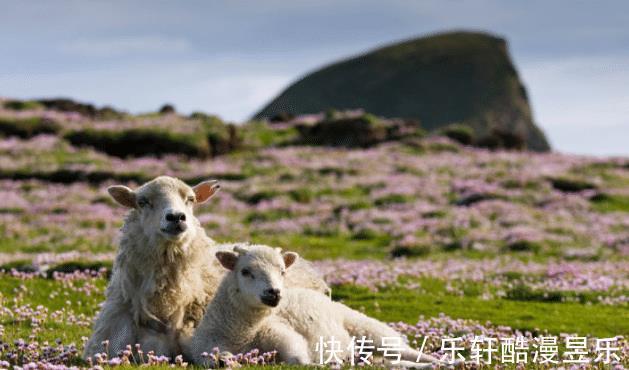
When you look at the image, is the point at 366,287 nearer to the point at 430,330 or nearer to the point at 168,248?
the point at 430,330

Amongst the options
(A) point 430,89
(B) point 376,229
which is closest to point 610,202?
(B) point 376,229

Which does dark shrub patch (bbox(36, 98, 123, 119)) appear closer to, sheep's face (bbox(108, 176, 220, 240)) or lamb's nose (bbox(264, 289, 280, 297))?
sheep's face (bbox(108, 176, 220, 240))

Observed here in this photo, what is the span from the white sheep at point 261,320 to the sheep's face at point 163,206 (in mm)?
607

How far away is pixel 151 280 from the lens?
10.5 m

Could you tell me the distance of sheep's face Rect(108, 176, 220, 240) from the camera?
10.0 m

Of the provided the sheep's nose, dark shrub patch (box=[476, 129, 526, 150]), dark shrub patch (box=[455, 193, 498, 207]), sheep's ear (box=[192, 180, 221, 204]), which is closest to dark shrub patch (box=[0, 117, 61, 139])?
dark shrub patch (box=[455, 193, 498, 207])

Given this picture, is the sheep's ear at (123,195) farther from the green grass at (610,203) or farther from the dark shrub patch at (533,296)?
the green grass at (610,203)

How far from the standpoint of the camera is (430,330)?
1352cm

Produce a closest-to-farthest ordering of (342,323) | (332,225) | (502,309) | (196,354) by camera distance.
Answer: (196,354)
(342,323)
(502,309)
(332,225)

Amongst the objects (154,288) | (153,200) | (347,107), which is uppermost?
(347,107)

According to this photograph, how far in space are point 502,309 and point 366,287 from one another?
329 cm

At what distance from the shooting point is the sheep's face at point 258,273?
9547mm

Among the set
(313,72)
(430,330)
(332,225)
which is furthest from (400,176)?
(313,72)

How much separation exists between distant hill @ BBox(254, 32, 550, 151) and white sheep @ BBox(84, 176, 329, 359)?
8254 centimetres
